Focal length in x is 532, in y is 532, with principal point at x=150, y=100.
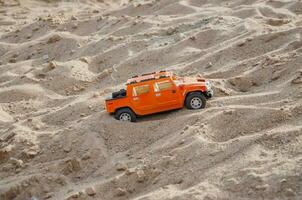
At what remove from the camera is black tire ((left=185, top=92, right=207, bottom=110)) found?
11.8 metres

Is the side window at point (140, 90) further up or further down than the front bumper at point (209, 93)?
further up

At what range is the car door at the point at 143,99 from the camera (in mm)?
12031

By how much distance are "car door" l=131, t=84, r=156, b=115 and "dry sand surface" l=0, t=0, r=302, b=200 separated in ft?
1.00

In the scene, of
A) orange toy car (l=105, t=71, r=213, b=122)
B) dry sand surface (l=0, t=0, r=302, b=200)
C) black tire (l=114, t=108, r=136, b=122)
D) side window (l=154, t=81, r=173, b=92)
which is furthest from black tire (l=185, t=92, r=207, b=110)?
black tire (l=114, t=108, r=136, b=122)

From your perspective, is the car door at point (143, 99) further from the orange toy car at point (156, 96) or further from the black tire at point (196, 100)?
the black tire at point (196, 100)

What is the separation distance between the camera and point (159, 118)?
12.1 metres

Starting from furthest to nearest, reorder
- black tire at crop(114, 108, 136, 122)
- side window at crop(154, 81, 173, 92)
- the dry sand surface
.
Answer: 1. black tire at crop(114, 108, 136, 122)
2. side window at crop(154, 81, 173, 92)
3. the dry sand surface

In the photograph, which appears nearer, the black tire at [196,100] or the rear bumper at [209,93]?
the black tire at [196,100]

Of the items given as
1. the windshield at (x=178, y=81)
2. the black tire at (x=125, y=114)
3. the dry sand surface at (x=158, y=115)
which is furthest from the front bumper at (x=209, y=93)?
the black tire at (x=125, y=114)

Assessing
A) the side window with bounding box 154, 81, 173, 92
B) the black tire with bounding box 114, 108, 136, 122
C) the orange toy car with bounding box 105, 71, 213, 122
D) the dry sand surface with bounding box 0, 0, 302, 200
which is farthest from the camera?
the black tire with bounding box 114, 108, 136, 122

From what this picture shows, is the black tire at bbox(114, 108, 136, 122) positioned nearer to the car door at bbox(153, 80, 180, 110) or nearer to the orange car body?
the orange car body

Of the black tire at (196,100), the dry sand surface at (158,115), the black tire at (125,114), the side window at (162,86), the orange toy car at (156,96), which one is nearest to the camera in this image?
the dry sand surface at (158,115)

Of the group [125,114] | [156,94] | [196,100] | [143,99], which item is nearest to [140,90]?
[143,99]

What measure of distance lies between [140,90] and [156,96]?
41 cm
